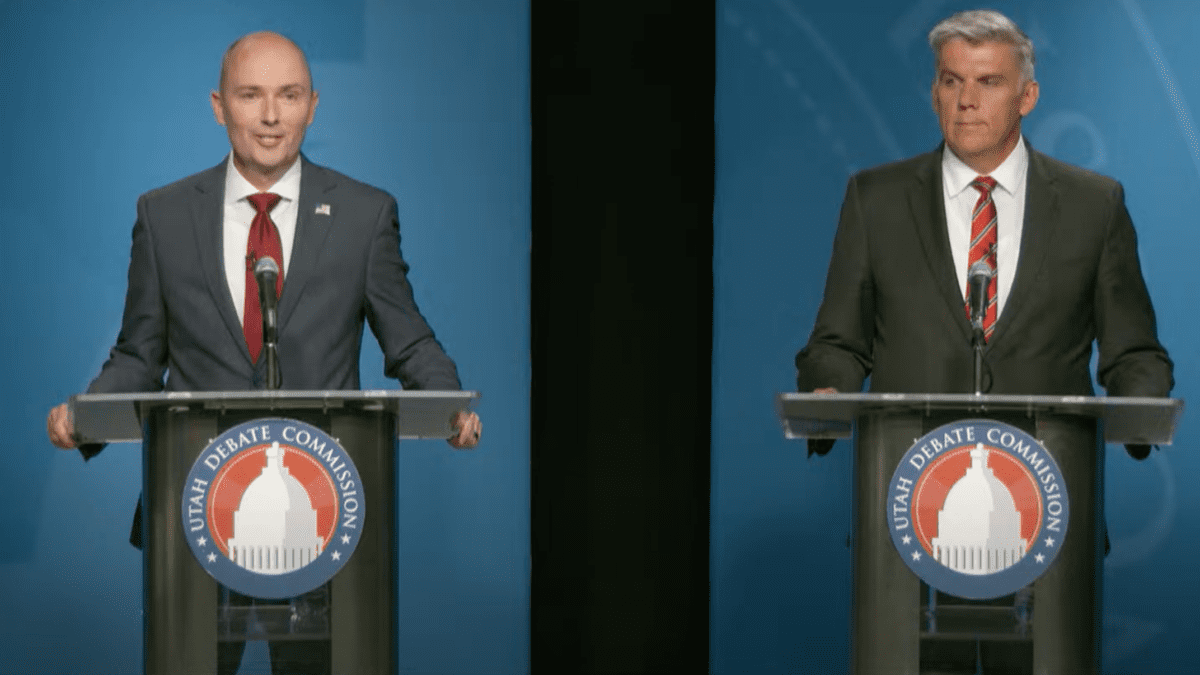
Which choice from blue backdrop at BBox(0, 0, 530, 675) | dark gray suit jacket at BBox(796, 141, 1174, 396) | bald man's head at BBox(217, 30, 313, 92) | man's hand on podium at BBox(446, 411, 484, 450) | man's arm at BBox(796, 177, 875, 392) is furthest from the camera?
blue backdrop at BBox(0, 0, 530, 675)

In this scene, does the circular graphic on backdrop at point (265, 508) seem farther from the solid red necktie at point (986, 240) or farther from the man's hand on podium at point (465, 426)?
the solid red necktie at point (986, 240)

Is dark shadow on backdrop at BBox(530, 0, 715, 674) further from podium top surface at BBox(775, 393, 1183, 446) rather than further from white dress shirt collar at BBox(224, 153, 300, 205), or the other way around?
podium top surface at BBox(775, 393, 1183, 446)

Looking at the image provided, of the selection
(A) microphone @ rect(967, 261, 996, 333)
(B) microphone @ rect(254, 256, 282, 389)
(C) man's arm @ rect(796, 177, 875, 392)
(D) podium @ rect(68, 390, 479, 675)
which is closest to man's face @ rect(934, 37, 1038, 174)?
(C) man's arm @ rect(796, 177, 875, 392)

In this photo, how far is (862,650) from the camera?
11.3 ft

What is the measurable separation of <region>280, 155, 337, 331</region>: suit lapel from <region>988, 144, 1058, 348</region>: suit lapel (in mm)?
1798

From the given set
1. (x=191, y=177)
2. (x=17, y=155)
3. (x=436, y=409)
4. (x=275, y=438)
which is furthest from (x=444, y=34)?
(x=275, y=438)

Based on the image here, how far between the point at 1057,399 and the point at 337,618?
149cm

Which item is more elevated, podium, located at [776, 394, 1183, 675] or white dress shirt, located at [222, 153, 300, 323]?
white dress shirt, located at [222, 153, 300, 323]

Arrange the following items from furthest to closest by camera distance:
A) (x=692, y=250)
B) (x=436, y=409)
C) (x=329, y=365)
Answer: (x=692, y=250)
(x=329, y=365)
(x=436, y=409)

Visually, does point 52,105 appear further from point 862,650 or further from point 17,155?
point 862,650

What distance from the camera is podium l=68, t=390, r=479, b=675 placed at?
131 inches

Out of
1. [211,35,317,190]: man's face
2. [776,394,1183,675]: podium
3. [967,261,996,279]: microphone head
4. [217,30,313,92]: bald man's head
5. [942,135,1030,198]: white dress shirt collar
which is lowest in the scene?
[776,394,1183,675]: podium

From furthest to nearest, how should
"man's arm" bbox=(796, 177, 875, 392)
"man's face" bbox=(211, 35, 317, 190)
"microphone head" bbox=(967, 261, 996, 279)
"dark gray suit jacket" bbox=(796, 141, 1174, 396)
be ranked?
"man's face" bbox=(211, 35, 317, 190) → "man's arm" bbox=(796, 177, 875, 392) → "dark gray suit jacket" bbox=(796, 141, 1174, 396) → "microphone head" bbox=(967, 261, 996, 279)

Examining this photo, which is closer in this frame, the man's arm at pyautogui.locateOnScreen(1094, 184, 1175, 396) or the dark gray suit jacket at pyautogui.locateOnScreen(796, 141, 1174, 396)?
the man's arm at pyautogui.locateOnScreen(1094, 184, 1175, 396)
